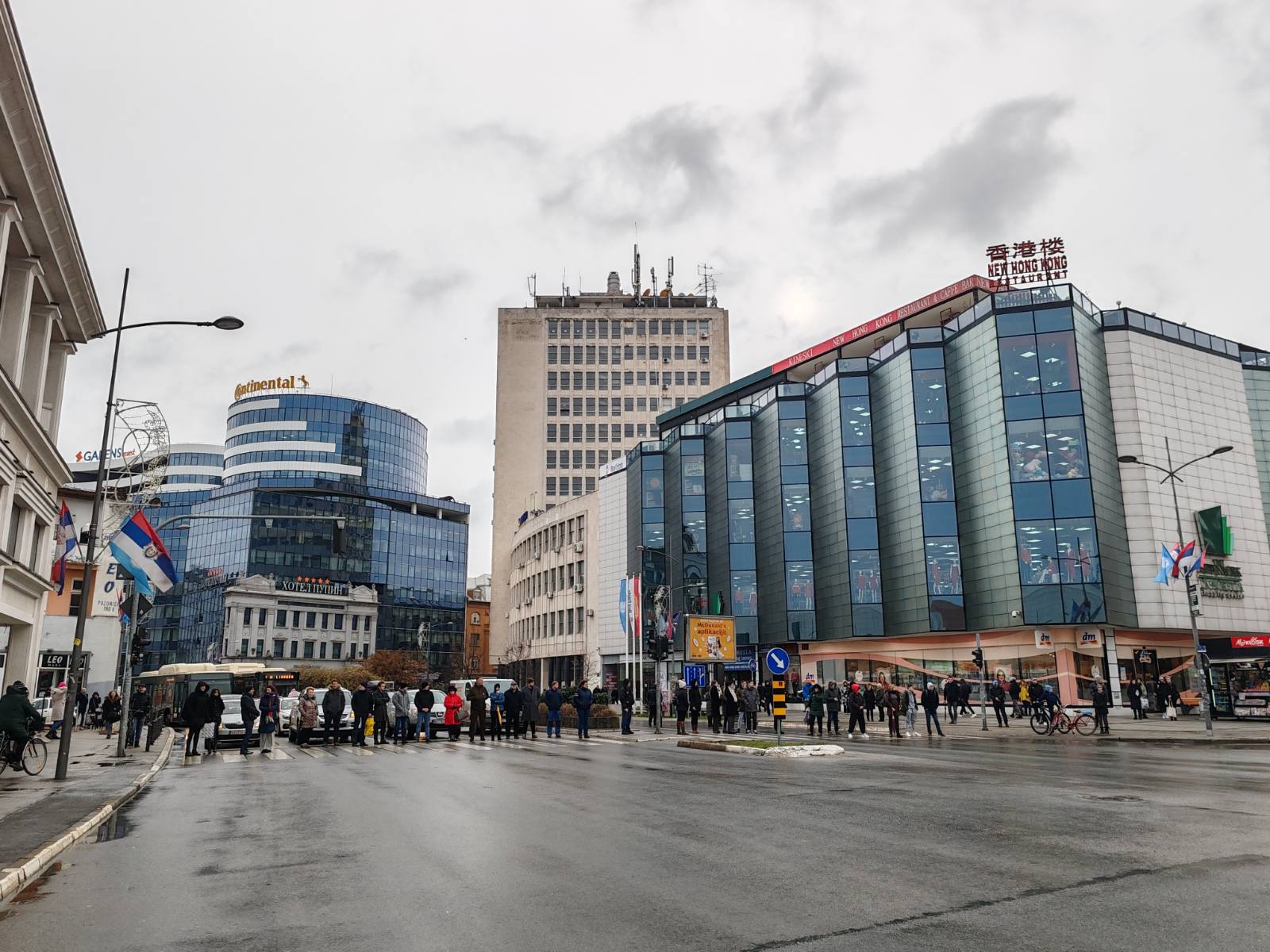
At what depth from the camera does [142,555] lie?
21234mm

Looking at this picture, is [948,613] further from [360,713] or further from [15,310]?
[15,310]

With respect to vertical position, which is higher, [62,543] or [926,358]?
[926,358]

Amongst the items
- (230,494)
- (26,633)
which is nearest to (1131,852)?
(26,633)

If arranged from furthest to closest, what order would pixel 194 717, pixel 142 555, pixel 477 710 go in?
pixel 477 710 → pixel 194 717 → pixel 142 555

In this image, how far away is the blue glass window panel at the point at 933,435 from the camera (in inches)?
1971

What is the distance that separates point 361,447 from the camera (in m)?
134

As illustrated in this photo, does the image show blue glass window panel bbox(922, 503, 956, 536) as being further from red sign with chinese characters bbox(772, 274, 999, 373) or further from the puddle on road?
the puddle on road

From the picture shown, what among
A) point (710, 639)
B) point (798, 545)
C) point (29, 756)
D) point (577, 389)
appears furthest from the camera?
point (577, 389)

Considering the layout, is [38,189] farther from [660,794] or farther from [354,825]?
[660,794]

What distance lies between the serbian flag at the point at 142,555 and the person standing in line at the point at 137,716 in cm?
879

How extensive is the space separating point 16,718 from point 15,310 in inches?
358

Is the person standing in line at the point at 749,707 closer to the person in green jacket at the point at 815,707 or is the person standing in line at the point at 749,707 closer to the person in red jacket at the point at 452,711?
the person in green jacket at the point at 815,707

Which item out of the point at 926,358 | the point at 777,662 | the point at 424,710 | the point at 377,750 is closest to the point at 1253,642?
the point at 777,662

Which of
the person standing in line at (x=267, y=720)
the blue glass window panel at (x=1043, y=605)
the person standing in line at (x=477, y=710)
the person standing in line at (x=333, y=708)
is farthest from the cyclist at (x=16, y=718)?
the blue glass window panel at (x=1043, y=605)
